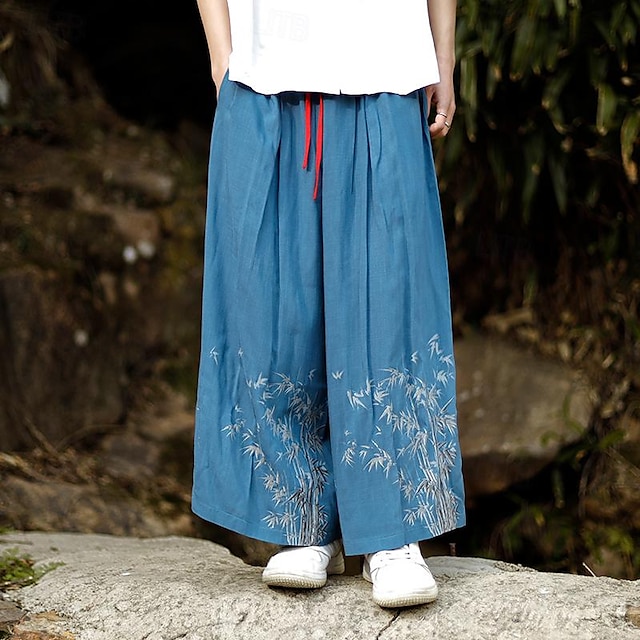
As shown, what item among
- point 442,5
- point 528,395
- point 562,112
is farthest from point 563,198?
point 442,5

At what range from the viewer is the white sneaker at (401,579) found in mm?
1572

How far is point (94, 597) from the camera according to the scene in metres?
1.77

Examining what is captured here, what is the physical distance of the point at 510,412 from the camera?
3.34 m

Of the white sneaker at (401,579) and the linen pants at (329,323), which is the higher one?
the linen pants at (329,323)

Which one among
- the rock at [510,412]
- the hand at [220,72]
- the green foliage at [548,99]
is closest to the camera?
the hand at [220,72]

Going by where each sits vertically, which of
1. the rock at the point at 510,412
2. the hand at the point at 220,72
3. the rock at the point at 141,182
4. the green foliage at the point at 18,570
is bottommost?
the rock at the point at 510,412

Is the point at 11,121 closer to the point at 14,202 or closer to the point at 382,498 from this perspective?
the point at 14,202

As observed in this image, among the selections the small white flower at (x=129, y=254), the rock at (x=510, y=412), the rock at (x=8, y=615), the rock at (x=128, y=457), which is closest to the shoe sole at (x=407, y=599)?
the rock at (x=8, y=615)

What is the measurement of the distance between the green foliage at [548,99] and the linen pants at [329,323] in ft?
4.23

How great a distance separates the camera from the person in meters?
1.60

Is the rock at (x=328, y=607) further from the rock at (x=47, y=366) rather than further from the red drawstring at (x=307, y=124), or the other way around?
the rock at (x=47, y=366)

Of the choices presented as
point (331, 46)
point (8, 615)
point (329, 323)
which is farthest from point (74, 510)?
point (331, 46)

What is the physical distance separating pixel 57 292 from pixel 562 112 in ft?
5.76

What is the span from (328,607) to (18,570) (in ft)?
2.30
